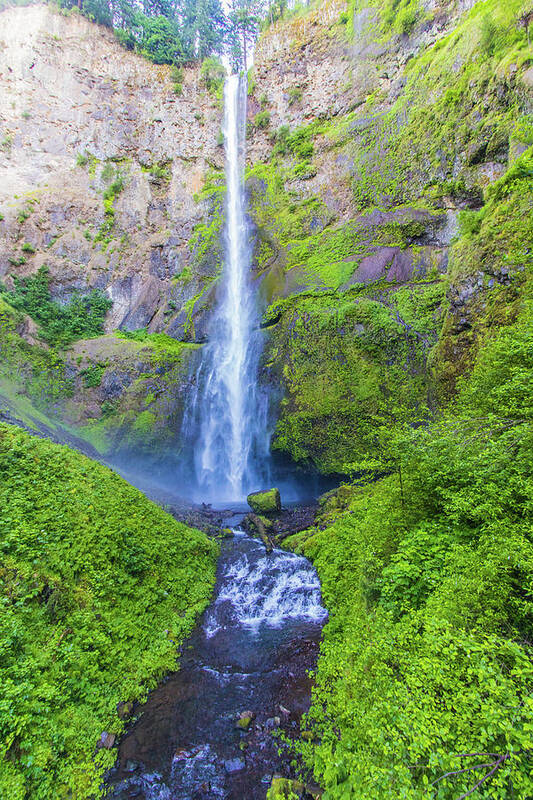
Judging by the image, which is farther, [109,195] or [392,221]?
[109,195]

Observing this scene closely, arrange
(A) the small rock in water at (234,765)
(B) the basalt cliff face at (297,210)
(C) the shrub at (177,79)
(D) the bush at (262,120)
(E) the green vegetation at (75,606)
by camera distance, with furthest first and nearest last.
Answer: (C) the shrub at (177,79) < (D) the bush at (262,120) < (B) the basalt cliff face at (297,210) < (A) the small rock in water at (234,765) < (E) the green vegetation at (75,606)

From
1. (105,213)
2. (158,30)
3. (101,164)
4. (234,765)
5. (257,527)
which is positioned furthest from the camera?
(158,30)

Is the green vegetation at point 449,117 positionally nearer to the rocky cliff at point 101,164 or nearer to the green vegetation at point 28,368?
the rocky cliff at point 101,164

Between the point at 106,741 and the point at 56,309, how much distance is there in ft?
67.9

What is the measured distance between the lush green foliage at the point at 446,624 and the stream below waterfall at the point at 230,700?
1.98 feet

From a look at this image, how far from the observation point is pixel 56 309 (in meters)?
19.8

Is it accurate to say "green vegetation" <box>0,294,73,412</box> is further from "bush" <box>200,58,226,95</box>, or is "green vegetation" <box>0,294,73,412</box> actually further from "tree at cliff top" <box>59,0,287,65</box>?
"tree at cliff top" <box>59,0,287,65</box>

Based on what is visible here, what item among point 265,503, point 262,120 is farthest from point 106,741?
point 262,120

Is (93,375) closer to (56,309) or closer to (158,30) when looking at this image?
(56,309)

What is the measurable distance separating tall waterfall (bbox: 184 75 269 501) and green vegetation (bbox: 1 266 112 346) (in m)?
7.34

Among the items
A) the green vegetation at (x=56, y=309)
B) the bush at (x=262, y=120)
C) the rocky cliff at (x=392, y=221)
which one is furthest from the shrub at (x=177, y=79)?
the green vegetation at (x=56, y=309)

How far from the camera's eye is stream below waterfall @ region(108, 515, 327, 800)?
13.4ft

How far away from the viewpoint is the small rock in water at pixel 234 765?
4191 mm

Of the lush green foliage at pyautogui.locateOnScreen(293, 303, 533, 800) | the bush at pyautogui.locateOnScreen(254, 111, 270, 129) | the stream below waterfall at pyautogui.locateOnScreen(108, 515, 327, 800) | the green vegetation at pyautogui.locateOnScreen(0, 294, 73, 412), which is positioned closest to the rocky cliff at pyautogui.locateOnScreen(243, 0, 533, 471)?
the lush green foliage at pyautogui.locateOnScreen(293, 303, 533, 800)
